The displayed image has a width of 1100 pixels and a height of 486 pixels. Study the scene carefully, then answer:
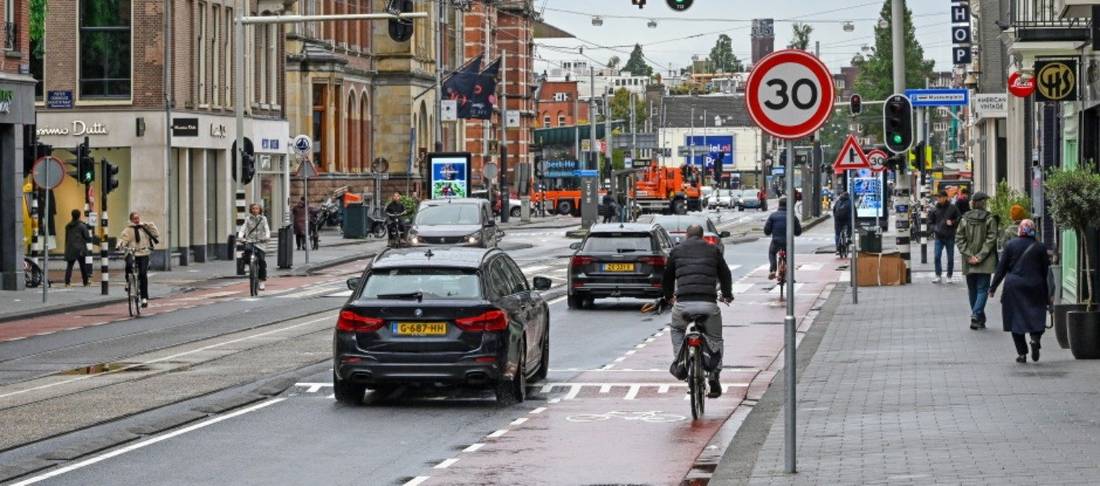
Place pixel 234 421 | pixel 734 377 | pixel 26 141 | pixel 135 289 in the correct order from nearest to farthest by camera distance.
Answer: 1. pixel 234 421
2. pixel 734 377
3. pixel 135 289
4. pixel 26 141

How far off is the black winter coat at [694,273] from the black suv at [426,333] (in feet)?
5.41

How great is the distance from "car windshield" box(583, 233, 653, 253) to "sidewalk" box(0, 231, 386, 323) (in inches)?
372

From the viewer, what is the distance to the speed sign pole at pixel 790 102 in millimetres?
13633

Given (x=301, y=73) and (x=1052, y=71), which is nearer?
(x=1052, y=71)

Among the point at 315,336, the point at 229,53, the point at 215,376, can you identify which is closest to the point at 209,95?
the point at 229,53

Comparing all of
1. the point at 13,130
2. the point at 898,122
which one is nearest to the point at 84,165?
the point at 13,130

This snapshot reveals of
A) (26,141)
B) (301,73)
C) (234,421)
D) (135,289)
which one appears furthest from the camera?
(301,73)

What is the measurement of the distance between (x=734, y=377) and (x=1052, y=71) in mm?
9497

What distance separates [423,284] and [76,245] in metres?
25.4

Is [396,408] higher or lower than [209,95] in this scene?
lower

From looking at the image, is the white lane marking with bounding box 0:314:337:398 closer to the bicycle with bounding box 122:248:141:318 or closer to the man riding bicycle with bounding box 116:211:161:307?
the bicycle with bounding box 122:248:141:318

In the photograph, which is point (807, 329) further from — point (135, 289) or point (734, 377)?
point (135, 289)

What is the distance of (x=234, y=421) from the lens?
1847 cm

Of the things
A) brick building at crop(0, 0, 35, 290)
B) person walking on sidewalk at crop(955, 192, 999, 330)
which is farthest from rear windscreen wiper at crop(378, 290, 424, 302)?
brick building at crop(0, 0, 35, 290)
